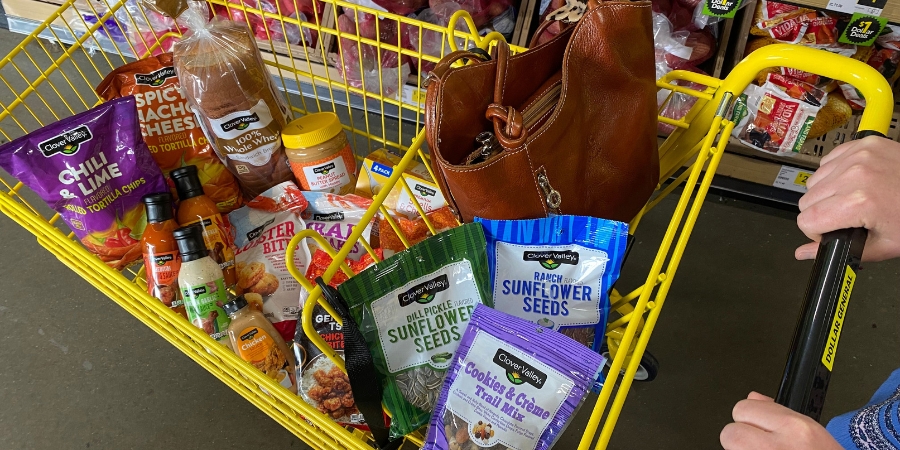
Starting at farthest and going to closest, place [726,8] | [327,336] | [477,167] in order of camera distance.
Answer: [726,8] → [327,336] → [477,167]

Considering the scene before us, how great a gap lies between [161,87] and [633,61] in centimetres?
91

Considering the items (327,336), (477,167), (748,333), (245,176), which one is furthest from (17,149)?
(748,333)

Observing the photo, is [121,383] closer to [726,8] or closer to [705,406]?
[705,406]

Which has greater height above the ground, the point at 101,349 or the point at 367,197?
the point at 367,197

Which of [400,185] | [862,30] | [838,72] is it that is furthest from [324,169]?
[862,30]

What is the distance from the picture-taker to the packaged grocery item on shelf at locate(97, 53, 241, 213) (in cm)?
115

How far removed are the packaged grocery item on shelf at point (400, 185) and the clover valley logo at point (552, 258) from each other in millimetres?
381

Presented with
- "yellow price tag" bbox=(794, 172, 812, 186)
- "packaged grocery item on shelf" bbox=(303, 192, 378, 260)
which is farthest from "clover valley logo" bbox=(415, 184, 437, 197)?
"yellow price tag" bbox=(794, 172, 812, 186)

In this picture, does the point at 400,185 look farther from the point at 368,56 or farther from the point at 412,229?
the point at 368,56

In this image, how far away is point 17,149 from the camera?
0.94 m

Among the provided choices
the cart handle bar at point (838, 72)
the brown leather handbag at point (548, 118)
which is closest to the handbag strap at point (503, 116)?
the brown leather handbag at point (548, 118)

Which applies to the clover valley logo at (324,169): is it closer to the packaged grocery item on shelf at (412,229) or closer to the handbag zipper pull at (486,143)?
the packaged grocery item on shelf at (412,229)

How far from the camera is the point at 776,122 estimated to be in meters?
1.66

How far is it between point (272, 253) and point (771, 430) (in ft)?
3.01
